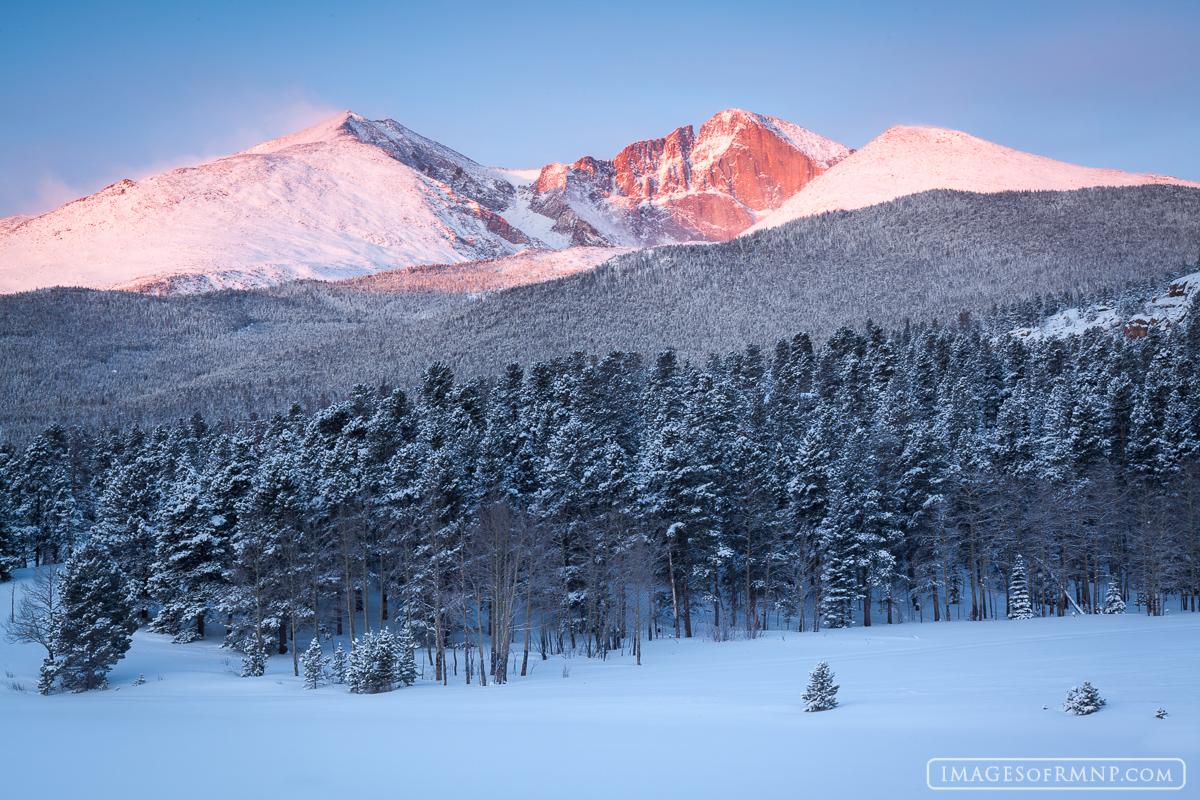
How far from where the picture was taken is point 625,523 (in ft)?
135

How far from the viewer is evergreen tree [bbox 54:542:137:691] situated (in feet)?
98.6

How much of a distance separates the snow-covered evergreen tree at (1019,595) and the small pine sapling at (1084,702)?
30904 mm

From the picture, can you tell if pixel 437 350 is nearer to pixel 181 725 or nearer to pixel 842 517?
pixel 842 517

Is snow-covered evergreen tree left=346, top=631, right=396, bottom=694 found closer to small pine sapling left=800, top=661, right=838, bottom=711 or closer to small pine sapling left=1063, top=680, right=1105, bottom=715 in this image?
small pine sapling left=800, top=661, right=838, bottom=711

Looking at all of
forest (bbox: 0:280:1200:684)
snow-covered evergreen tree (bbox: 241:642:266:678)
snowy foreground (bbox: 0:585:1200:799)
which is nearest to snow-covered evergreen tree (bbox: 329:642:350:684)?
snowy foreground (bbox: 0:585:1200:799)

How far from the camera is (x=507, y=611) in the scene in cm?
3241

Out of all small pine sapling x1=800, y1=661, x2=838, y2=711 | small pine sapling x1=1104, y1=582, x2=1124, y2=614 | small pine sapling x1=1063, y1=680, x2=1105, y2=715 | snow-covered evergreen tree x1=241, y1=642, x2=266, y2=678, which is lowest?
snow-covered evergreen tree x1=241, y1=642, x2=266, y2=678

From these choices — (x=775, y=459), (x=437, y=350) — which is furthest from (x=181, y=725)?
(x=437, y=350)

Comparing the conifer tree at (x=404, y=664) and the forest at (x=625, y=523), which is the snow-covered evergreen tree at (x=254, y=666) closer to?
the forest at (x=625, y=523)

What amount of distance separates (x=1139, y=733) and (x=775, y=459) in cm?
3603

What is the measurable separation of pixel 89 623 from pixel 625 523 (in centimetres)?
2583

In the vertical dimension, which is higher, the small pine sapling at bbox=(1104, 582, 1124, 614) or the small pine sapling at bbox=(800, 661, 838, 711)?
the small pine sapling at bbox=(800, 661, 838, 711)

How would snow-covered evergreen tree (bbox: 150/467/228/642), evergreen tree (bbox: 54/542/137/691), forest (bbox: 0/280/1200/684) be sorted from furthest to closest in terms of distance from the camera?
snow-covered evergreen tree (bbox: 150/467/228/642) < forest (bbox: 0/280/1200/684) < evergreen tree (bbox: 54/542/137/691)

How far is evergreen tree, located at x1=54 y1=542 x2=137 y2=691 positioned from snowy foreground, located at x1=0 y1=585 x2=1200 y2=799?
7.90 ft
